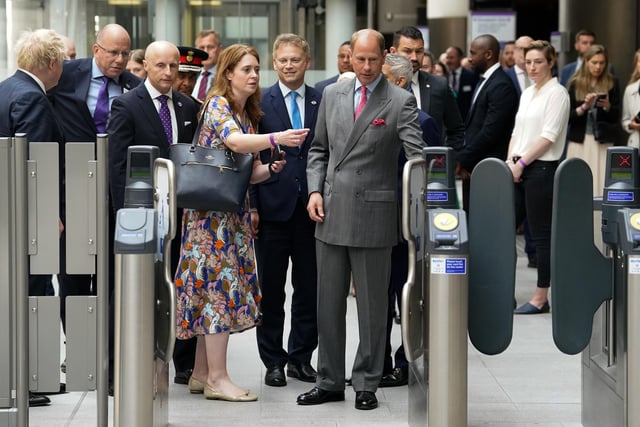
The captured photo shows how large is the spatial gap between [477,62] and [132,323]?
5.64 meters

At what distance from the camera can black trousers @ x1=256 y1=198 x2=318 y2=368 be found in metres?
6.78

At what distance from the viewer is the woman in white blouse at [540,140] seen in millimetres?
8664

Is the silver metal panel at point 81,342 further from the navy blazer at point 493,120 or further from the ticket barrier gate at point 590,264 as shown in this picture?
the navy blazer at point 493,120

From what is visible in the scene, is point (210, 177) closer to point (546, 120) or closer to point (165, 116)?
point (165, 116)

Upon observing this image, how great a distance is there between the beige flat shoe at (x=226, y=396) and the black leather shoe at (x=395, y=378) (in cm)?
78

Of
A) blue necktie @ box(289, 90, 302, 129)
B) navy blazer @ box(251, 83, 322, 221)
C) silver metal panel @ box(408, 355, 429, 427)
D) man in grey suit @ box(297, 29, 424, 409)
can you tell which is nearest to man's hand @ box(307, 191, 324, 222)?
man in grey suit @ box(297, 29, 424, 409)

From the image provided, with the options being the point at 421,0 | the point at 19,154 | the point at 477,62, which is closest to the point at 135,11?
the point at 477,62

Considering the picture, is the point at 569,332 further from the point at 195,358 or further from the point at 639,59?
the point at 639,59

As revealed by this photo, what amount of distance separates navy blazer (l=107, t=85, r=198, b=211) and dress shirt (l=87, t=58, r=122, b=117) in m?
0.94

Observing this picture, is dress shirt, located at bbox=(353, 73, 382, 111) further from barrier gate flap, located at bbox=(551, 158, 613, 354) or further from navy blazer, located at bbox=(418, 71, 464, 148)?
navy blazer, located at bbox=(418, 71, 464, 148)

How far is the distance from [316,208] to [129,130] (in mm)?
1076

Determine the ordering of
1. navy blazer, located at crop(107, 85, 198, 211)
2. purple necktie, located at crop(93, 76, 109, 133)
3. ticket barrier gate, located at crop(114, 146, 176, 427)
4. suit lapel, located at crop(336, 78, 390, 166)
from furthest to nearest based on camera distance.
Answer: purple necktie, located at crop(93, 76, 109, 133) → navy blazer, located at crop(107, 85, 198, 211) → suit lapel, located at crop(336, 78, 390, 166) → ticket barrier gate, located at crop(114, 146, 176, 427)

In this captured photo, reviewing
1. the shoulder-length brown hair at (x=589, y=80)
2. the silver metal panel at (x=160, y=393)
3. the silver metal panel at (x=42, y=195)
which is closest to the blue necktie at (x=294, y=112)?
the silver metal panel at (x=160, y=393)

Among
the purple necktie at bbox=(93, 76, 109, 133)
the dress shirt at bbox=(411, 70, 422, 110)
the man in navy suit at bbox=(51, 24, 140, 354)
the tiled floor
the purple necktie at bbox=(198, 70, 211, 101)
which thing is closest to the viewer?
the tiled floor
